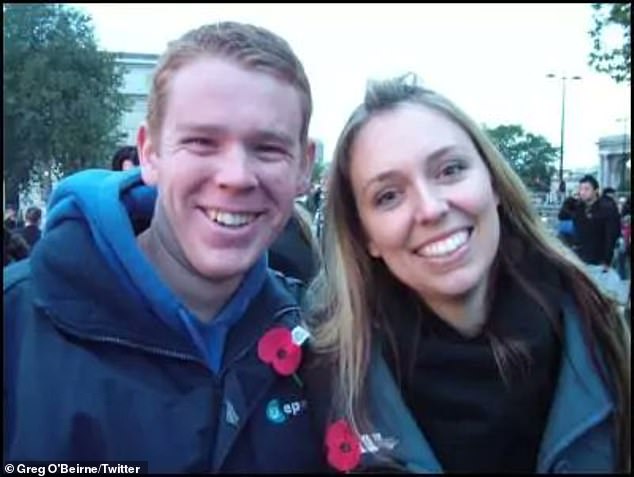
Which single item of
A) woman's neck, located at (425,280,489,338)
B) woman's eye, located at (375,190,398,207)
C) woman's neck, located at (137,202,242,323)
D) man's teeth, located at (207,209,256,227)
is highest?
woman's eye, located at (375,190,398,207)

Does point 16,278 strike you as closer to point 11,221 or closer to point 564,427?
point 564,427

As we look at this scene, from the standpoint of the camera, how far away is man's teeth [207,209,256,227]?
1.74 metres

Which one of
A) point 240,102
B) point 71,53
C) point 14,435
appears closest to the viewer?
point 14,435

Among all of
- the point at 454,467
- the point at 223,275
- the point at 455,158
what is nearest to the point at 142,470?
the point at 223,275

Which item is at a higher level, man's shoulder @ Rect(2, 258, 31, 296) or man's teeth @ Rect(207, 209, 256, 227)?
man's teeth @ Rect(207, 209, 256, 227)

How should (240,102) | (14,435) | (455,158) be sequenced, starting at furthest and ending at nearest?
(455,158)
(240,102)
(14,435)

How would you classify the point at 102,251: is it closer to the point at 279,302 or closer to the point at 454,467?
the point at 279,302

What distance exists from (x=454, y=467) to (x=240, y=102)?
3.18 feet

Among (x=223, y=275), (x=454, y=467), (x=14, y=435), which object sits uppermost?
(x=223, y=275)

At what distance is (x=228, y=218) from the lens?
175 centimetres

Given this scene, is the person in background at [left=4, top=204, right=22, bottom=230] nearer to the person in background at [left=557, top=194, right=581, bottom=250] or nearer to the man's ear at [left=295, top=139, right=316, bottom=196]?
the man's ear at [left=295, top=139, right=316, bottom=196]

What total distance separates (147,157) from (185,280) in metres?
0.31

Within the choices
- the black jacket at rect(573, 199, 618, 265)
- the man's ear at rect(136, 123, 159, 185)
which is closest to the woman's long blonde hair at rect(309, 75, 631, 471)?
the man's ear at rect(136, 123, 159, 185)

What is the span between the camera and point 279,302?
6.40 feet
